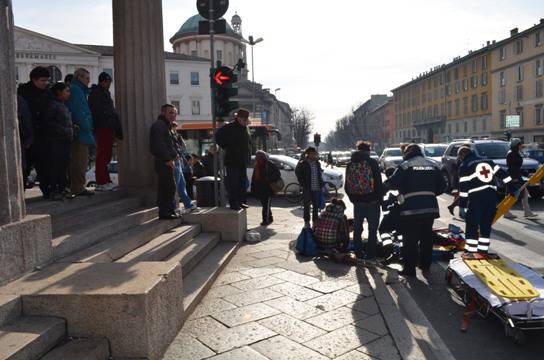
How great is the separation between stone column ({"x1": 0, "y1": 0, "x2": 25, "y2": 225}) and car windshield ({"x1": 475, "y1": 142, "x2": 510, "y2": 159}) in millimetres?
14644

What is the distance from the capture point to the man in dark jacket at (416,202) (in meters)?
6.24

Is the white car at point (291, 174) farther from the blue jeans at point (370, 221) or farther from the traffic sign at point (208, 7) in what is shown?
the blue jeans at point (370, 221)

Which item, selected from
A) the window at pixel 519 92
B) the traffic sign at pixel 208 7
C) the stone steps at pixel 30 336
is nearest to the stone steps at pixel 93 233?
the stone steps at pixel 30 336

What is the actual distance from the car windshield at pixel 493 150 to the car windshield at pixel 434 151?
18.9 ft

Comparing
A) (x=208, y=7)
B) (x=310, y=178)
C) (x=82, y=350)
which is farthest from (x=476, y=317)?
(x=208, y=7)

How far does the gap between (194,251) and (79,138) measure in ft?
7.26

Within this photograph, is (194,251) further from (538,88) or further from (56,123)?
(538,88)

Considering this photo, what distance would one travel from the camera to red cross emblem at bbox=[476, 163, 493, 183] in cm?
706

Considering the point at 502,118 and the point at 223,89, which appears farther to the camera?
the point at 502,118

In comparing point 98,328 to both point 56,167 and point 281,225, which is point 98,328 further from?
point 281,225

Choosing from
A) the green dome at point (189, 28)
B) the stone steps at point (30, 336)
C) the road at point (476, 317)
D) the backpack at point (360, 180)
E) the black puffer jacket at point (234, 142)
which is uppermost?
the green dome at point (189, 28)

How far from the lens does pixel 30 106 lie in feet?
18.3

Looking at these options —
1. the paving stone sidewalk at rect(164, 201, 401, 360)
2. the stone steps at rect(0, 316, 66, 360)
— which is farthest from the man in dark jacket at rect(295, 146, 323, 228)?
the stone steps at rect(0, 316, 66, 360)

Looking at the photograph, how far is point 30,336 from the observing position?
3000mm
